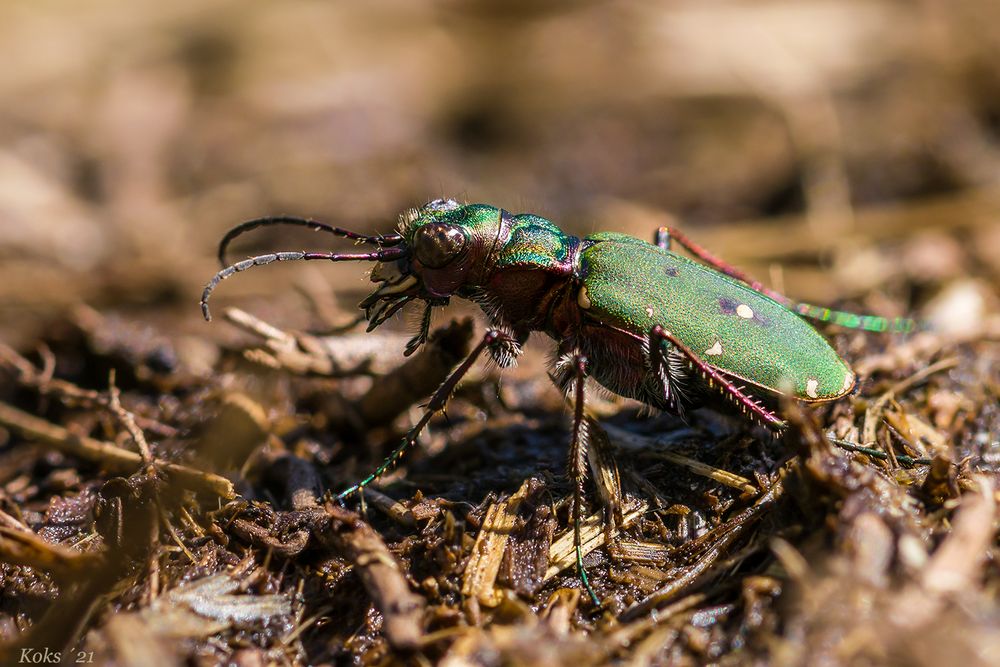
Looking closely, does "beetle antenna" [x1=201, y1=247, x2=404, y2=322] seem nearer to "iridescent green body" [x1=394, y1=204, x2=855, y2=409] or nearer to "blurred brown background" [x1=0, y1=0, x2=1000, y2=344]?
"iridescent green body" [x1=394, y1=204, x2=855, y2=409]

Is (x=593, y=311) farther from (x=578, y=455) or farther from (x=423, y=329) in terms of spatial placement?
(x=423, y=329)

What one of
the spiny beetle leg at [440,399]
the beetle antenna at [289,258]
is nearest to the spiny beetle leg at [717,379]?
the spiny beetle leg at [440,399]

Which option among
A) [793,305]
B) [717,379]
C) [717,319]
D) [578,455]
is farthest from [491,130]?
[578,455]

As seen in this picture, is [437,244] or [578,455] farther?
[437,244]

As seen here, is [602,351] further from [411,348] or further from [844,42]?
[844,42]

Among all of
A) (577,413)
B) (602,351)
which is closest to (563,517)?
(577,413)

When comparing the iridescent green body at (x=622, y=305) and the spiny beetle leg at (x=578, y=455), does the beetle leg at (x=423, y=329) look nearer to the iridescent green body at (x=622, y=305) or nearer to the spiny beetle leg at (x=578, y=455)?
the iridescent green body at (x=622, y=305)
